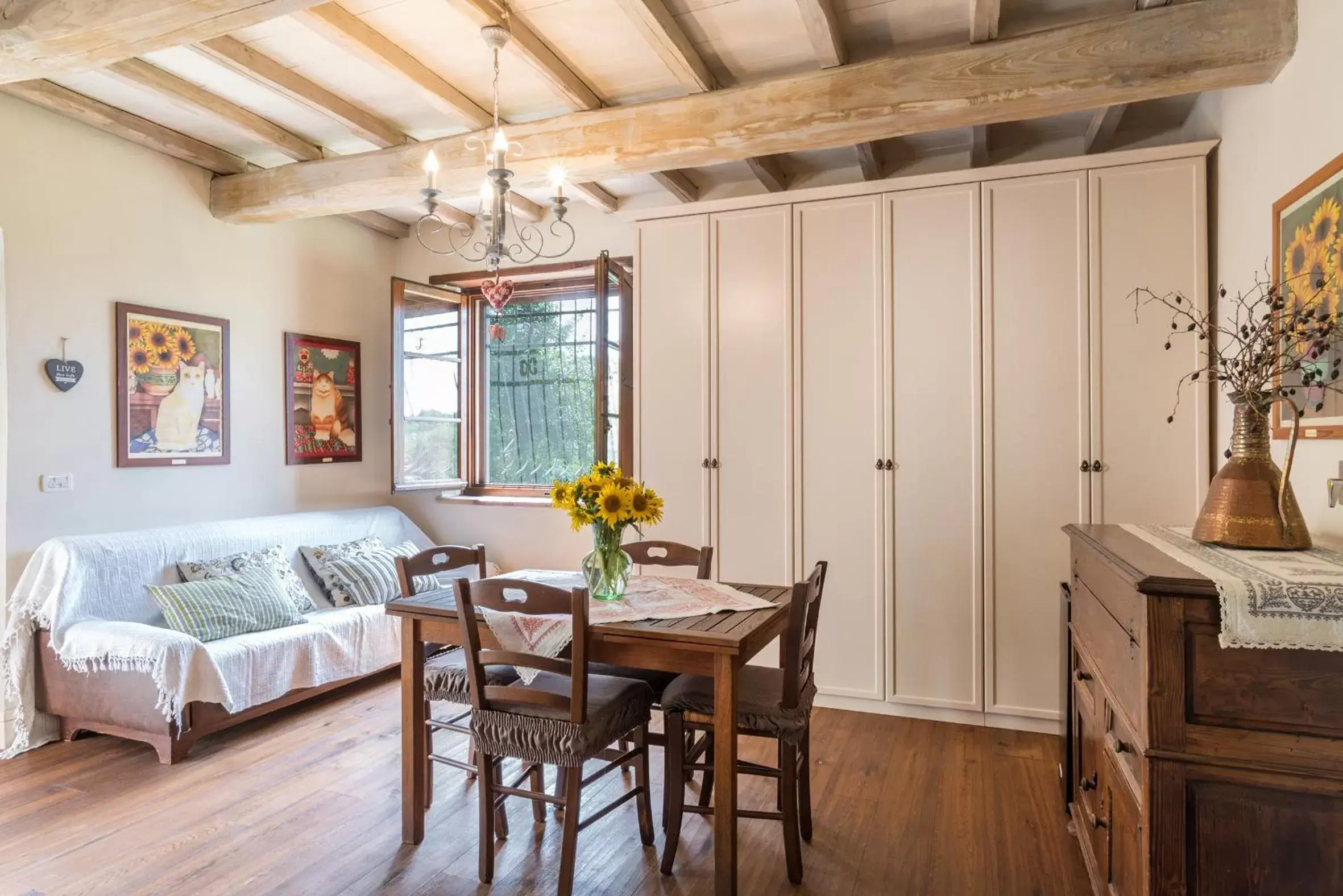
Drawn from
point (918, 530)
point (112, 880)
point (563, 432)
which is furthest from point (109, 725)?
point (918, 530)

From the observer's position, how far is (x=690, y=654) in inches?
82.0

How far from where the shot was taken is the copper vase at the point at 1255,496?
1.69m

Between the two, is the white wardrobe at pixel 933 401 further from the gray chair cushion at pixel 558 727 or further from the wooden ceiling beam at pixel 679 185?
the gray chair cushion at pixel 558 727

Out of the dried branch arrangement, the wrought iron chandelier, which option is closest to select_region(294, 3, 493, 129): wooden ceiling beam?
the wrought iron chandelier

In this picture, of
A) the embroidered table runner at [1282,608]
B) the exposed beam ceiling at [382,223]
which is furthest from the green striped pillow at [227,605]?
the embroidered table runner at [1282,608]

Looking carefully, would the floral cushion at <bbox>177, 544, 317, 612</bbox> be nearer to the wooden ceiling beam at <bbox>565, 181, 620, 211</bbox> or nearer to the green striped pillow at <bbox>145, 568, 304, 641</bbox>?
the green striped pillow at <bbox>145, 568, 304, 641</bbox>

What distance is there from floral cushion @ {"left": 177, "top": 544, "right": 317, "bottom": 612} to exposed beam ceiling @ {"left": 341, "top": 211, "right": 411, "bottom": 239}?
2.12 m

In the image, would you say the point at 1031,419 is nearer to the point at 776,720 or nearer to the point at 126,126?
the point at 776,720

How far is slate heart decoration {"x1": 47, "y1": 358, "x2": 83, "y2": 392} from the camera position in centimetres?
326

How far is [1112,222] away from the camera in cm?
312

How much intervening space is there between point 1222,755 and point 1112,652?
39 cm

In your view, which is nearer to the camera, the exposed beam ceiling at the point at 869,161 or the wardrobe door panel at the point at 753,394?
the exposed beam ceiling at the point at 869,161

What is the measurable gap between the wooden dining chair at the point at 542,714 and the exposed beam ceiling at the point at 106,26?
5.65ft

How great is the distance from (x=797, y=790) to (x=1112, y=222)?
258 centimetres
